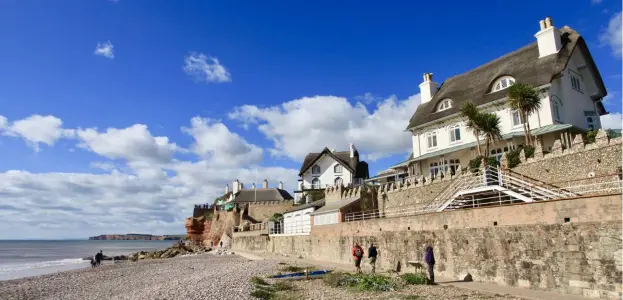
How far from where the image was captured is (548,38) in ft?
85.5

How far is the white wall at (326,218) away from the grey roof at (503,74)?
10.5 m

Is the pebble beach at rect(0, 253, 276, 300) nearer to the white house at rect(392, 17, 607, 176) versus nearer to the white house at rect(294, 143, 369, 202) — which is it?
the white house at rect(392, 17, 607, 176)

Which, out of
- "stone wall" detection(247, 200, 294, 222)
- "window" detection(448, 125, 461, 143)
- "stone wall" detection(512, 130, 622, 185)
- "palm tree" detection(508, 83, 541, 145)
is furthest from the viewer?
"stone wall" detection(247, 200, 294, 222)

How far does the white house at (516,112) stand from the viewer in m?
24.8

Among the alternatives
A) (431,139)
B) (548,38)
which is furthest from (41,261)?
(548,38)

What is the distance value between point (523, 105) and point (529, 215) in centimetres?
1100

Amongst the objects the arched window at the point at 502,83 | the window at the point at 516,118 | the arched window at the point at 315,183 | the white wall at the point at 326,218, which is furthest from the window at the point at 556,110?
the arched window at the point at 315,183

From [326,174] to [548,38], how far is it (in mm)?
33521

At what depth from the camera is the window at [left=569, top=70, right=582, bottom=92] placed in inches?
1056

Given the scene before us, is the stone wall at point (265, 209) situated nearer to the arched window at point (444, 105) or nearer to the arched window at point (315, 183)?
the arched window at point (315, 183)

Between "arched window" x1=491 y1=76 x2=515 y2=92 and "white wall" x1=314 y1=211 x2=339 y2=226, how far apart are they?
14.4 meters

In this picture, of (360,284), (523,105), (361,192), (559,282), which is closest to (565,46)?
(523,105)

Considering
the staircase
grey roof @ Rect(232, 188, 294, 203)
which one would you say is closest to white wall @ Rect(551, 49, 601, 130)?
the staircase

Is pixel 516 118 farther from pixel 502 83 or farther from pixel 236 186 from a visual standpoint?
pixel 236 186
